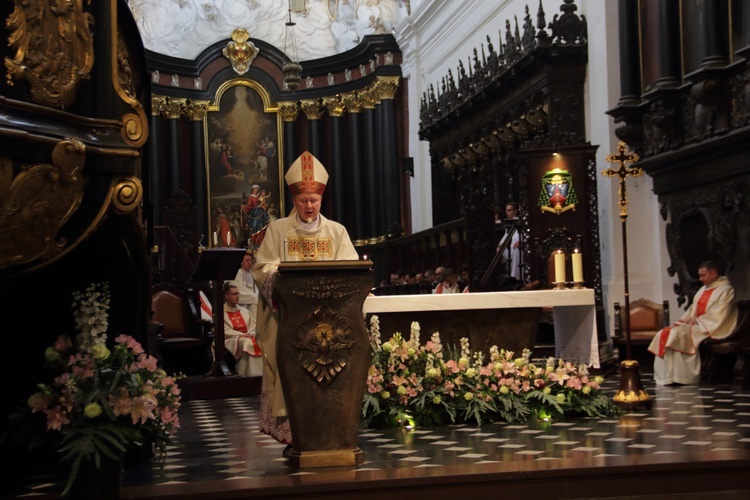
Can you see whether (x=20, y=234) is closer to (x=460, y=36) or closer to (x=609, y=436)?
(x=609, y=436)

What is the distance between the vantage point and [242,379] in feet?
39.9

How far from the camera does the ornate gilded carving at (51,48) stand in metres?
4.68

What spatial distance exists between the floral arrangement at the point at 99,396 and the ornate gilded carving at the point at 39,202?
0.85 m

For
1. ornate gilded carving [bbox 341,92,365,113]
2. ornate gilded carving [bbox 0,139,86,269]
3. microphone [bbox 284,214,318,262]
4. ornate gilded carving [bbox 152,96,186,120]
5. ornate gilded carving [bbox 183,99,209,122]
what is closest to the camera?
ornate gilded carving [bbox 0,139,86,269]

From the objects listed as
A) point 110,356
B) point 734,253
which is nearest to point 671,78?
point 734,253

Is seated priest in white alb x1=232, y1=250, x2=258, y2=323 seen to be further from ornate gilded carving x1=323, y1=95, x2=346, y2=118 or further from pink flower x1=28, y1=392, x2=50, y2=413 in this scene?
ornate gilded carving x1=323, y1=95, x2=346, y2=118

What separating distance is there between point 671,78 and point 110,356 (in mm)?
8986

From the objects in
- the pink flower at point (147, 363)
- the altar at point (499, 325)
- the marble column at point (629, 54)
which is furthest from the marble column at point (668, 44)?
the pink flower at point (147, 363)

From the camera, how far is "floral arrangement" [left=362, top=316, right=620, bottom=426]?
8.62 m

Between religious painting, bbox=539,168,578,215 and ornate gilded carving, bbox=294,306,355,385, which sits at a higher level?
religious painting, bbox=539,168,578,215

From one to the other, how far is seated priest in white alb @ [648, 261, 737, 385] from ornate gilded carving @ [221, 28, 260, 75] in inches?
753

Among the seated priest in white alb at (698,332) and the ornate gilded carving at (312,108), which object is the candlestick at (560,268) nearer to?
the seated priest in white alb at (698,332)

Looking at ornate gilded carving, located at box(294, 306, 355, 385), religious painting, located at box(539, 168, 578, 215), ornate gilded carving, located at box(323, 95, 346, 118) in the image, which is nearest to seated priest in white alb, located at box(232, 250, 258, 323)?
religious painting, located at box(539, 168, 578, 215)

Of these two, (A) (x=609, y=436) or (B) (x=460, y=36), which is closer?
(A) (x=609, y=436)
